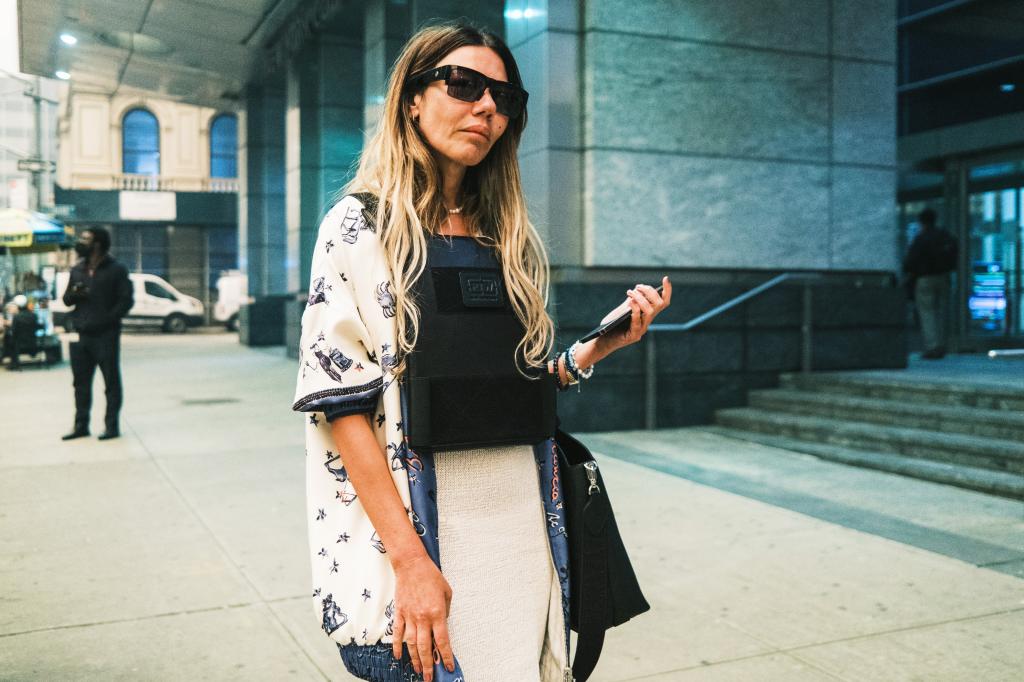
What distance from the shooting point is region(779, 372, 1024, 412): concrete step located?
23.9ft

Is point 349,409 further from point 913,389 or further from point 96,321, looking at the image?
point 96,321

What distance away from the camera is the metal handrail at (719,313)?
8695mm

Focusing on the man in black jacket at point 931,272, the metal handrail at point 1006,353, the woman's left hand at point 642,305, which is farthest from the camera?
the man in black jacket at point 931,272

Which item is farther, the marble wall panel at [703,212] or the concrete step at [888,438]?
the marble wall panel at [703,212]

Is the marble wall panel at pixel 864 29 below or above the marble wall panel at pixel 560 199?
above

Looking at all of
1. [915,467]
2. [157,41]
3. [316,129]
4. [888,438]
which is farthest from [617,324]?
[157,41]

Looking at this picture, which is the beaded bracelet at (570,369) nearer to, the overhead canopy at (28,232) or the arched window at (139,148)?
the overhead canopy at (28,232)

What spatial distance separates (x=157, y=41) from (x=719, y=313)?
13.1m

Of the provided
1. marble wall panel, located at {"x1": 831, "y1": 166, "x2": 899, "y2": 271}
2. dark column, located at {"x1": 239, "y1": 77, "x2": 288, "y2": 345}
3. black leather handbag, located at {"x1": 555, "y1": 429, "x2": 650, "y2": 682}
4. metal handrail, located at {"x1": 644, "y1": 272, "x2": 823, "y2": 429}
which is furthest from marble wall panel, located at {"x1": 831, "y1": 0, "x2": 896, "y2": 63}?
dark column, located at {"x1": 239, "y1": 77, "x2": 288, "y2": 345}

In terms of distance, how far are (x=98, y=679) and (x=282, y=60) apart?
16.3m

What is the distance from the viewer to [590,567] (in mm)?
1899

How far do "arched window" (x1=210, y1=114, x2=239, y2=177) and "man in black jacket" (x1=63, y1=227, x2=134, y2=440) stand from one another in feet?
102

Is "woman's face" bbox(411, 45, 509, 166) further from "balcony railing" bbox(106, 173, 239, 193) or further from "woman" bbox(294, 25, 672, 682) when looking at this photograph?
"balcony railing" bbox(106, 173, 239, 193)

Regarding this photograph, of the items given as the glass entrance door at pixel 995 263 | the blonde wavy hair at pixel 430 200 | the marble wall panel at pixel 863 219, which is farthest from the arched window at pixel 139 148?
the blonde wavy hair at pixel 430 200
